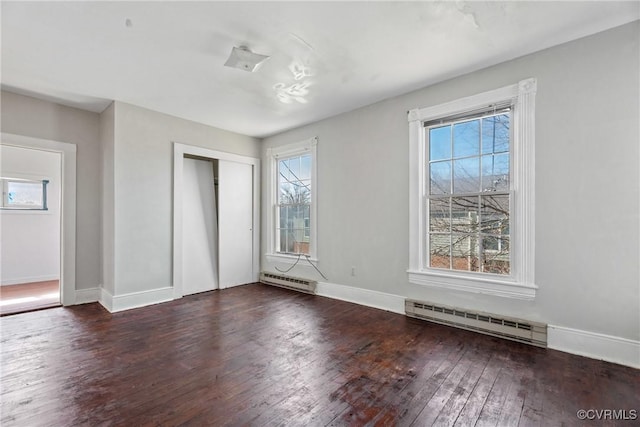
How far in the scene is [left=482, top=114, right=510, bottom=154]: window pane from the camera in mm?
2984

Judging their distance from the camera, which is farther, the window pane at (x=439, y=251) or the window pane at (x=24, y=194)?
the window pane at (x=24, y=194)

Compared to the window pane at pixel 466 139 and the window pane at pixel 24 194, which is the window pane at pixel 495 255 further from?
the window pane at pixel 24 194

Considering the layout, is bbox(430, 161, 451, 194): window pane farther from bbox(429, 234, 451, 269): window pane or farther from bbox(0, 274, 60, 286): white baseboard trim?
bbox(0, 274, 60, 286): white baseboard trim

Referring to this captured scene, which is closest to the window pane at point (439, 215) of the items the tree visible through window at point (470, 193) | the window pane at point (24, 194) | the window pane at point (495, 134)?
the tree visible through window at point (470, 193)

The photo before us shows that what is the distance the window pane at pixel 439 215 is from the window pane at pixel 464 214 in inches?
2.3

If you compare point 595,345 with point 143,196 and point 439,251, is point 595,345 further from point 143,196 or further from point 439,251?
point 143,196

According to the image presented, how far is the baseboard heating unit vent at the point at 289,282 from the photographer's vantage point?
461cm

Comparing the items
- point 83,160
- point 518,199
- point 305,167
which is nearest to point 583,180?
point 518,199

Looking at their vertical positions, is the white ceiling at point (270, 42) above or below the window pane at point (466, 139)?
above

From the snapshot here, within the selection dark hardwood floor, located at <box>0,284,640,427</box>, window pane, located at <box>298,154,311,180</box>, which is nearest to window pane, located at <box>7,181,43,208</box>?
dark hardwood floor, located at <box>0,284,640,427</box>

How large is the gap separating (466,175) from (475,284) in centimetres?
118

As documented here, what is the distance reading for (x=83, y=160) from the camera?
4195 millimetres

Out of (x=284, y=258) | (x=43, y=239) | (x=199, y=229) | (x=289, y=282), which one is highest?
(x=199, y=229)

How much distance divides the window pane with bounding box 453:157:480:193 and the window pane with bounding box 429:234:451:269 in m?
0.56
